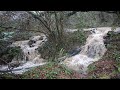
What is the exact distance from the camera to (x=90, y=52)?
25.9 feet

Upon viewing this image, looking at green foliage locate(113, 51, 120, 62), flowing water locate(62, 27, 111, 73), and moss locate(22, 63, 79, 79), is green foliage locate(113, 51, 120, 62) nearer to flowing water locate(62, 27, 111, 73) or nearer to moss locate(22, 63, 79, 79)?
flowing water locate(62, 27, 111, 73)

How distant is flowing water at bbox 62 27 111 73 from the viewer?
23.5ft

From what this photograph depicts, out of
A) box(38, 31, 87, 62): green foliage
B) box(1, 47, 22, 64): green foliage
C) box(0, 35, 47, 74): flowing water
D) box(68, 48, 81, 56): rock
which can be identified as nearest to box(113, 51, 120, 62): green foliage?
box(68, 48, 81, 56): rock

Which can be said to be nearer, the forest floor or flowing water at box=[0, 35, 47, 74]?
the forest floor

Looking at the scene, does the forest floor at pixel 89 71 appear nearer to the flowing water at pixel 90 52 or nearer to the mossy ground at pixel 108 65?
the mossy ground at pixel 108 65

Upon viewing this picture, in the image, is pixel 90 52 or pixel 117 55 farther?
pixel 90 52

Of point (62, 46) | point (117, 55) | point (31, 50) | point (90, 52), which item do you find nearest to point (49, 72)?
point (62, 46)

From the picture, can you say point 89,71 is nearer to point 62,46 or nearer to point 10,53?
point 62,46

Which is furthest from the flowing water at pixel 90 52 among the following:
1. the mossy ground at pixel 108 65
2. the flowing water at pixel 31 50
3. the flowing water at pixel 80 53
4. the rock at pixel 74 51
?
the flowing water at pixel 31 50
